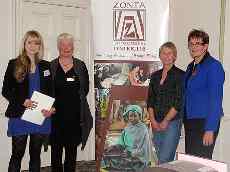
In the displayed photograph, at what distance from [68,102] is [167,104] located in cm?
88

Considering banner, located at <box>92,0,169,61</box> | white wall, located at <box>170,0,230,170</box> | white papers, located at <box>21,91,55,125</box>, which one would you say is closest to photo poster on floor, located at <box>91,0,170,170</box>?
banner, located at <box>92,0,169,61</box>

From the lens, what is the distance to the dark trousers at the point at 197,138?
3.10 m

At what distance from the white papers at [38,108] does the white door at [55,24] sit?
1238mm

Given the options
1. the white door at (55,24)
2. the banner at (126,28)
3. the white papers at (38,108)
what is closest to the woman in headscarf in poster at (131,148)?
the banner at (126,28)

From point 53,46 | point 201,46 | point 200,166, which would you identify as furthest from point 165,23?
point 200,166

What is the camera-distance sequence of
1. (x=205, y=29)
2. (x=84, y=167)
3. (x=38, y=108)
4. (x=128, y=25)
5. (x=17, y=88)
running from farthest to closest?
(x=84, y=167)
(x=205, y=29)
(x=128, y=25)
(x=38, y=108)
(x=17, y=88)

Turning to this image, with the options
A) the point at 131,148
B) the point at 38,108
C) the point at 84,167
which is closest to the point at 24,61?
the point at 38,108

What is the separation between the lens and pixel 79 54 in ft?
16.7

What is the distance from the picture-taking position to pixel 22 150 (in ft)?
11.1

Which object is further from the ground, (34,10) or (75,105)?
(34,10)

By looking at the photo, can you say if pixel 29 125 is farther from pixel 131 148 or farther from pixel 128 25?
pixel 128 25

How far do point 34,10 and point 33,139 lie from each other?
187 centimetres

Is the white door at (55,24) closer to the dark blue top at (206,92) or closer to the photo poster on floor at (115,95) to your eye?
the photo poster on floor at (115,95)

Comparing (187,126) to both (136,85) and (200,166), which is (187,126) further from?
(200,166)
